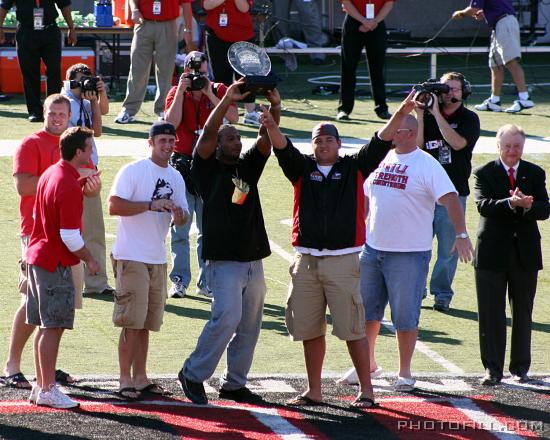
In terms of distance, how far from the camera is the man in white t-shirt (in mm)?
7516

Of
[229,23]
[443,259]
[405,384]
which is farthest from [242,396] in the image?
[229,23]

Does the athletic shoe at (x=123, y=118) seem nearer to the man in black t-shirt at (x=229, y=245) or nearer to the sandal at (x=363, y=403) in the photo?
the man in black t-shirt at (x=229, y=245)

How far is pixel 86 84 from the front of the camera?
30.7 feet

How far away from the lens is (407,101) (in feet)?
25.0

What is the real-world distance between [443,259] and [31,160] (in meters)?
3.53

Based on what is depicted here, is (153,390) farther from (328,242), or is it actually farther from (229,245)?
(328,242)

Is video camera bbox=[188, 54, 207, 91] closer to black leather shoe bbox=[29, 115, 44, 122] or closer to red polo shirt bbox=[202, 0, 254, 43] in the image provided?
red polo shirt bbox=[202, 0, 254, 43]

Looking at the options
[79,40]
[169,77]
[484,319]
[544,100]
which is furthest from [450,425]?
[79,40]

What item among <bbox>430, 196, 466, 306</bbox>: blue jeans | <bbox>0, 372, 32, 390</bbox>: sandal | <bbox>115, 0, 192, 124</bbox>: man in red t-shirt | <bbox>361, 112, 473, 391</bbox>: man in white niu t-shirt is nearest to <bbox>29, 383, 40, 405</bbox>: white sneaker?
<bbox>0, 372, 32, 390</bbox>: sandal

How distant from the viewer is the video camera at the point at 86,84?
30.6 ft

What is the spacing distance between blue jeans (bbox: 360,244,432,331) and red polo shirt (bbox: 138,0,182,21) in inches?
321

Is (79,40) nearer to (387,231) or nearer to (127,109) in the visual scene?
(127,109)

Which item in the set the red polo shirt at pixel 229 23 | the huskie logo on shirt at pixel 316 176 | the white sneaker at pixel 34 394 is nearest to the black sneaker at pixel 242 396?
the white sneaker at pixel 34 394

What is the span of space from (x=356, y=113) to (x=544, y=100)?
10.5ft
